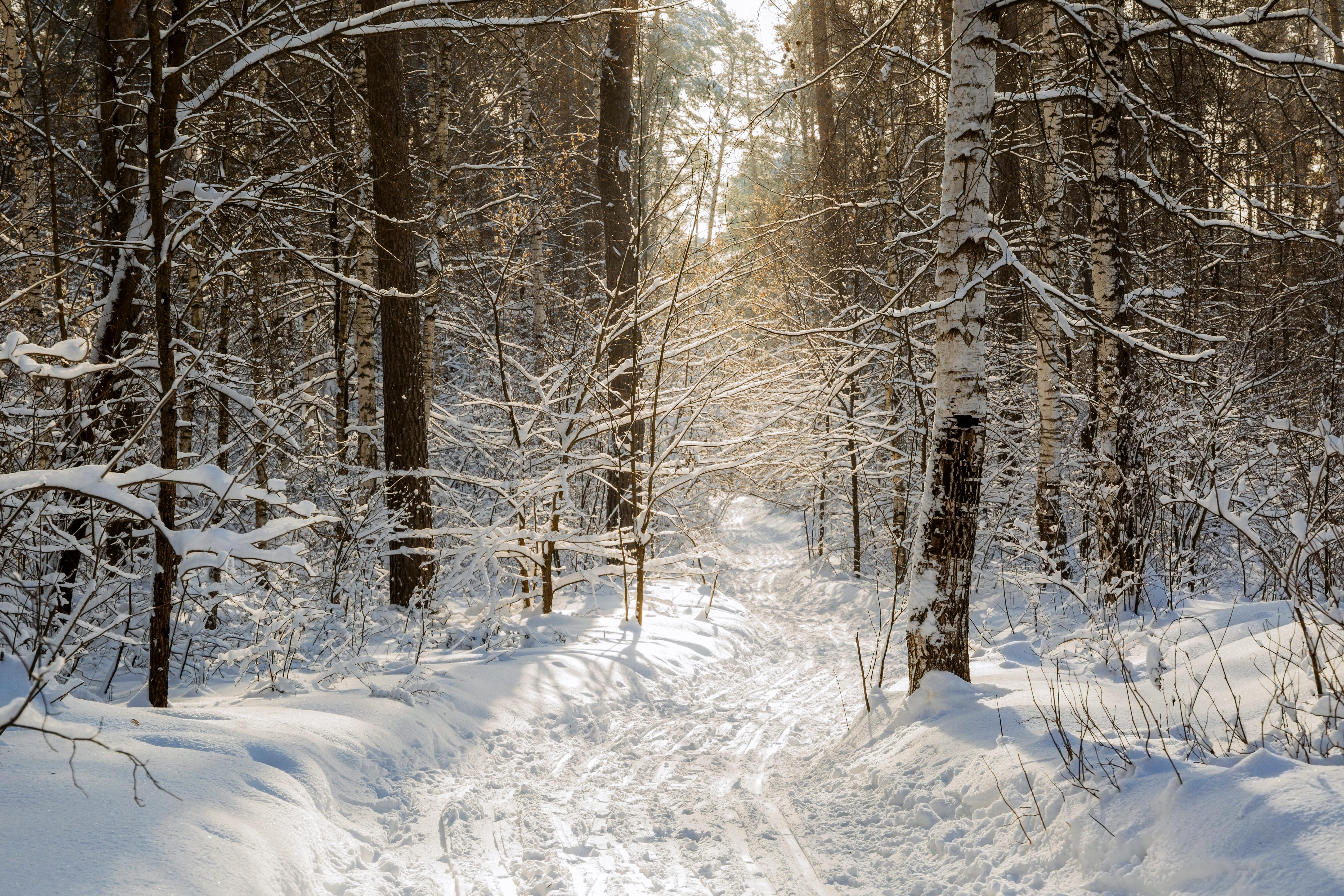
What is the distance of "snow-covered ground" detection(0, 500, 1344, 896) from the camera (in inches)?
110

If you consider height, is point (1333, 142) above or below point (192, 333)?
above

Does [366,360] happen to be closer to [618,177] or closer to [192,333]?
[192,333]

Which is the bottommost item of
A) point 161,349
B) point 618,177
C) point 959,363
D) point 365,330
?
point 161,349

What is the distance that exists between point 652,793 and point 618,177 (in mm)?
8778

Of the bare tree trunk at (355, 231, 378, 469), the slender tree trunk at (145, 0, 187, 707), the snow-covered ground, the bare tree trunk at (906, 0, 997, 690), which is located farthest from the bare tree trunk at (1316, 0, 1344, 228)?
the bare tree trunk at (355, 231, 378, 469)

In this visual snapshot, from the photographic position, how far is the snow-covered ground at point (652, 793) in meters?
2.79

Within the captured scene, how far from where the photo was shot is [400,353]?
28.9ft

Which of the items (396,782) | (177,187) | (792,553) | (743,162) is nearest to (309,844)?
(396,782)

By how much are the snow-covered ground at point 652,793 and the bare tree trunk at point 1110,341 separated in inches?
48.6

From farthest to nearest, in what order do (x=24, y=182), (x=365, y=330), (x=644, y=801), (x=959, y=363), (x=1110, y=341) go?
1. (x=365, y=330)
2. (x=24, y=182)
3. (x=1110, y=341)
4. (x=959, y=363)
5. (x=644, y=801)

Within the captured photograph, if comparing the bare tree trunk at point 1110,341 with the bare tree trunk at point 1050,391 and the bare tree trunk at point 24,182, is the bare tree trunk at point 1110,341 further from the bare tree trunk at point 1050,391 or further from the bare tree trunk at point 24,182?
the bare tree trunk at point 24,182

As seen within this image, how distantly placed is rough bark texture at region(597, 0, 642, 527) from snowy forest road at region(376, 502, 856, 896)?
4092 millimetres

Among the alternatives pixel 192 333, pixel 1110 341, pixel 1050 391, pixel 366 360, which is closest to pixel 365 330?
pixel 366 360

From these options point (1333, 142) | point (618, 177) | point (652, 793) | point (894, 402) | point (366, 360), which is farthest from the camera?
point (894, 402)
